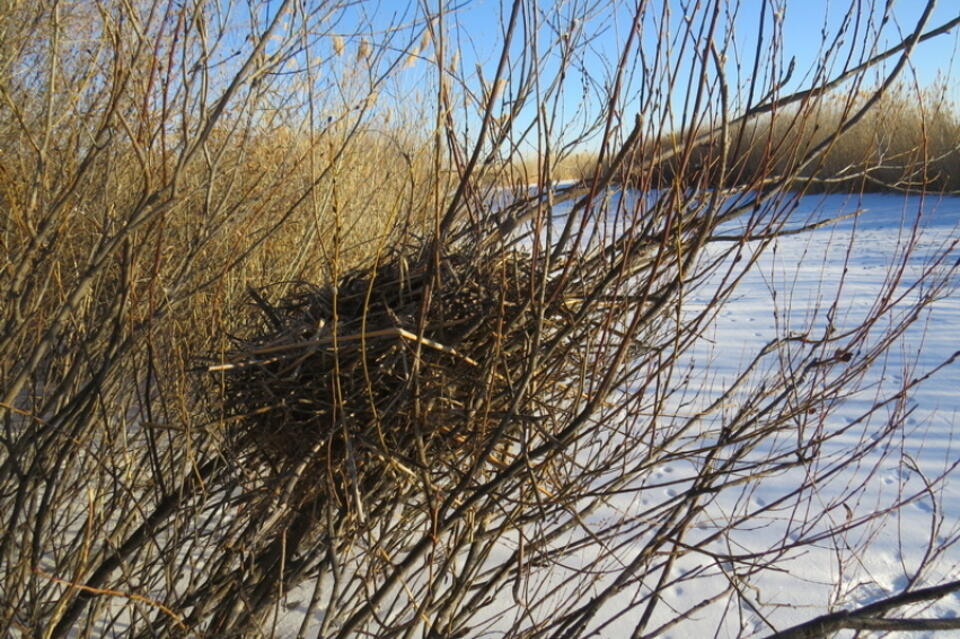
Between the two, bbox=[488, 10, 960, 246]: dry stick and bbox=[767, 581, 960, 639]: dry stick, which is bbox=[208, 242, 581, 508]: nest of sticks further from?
bbox=[767, 581, 960, 639]: dry stick

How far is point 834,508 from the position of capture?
1959 millimetres

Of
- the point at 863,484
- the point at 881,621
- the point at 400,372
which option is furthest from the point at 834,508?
the point at 400,372

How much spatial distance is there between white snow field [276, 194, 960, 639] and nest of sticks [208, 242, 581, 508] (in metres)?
0.39

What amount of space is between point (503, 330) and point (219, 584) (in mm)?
1148

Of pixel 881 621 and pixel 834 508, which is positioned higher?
pixel 881 621

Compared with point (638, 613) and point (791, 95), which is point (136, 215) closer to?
point (791, 95)

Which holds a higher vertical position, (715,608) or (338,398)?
(338,398)

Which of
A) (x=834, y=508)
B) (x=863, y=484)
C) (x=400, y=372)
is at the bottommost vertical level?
(x=834, y=508)

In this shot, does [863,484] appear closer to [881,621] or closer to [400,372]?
[881,621]

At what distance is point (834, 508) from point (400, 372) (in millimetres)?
1517

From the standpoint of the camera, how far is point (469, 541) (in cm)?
138

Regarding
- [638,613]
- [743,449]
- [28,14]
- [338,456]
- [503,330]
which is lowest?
[638,613]

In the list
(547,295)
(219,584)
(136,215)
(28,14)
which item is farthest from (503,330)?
(28,14)

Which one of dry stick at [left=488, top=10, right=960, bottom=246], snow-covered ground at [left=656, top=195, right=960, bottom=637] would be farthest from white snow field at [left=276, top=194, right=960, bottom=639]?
dry stick at [left=488, top=10, right=960, bottom=246]
